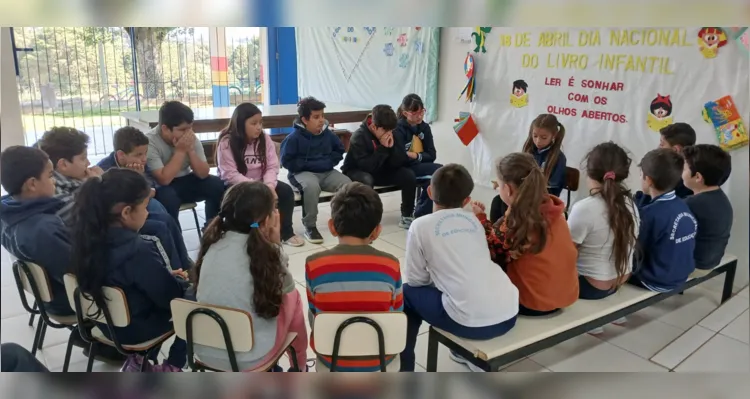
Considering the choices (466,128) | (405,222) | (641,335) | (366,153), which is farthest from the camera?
(466,128)

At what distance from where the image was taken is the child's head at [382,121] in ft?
10.5

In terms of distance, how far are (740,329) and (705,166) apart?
2.27 feet

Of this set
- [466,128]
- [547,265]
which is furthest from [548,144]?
[547,265]

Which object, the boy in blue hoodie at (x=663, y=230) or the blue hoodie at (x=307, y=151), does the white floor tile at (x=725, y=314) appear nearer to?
the boy in blue hoodie at (x=663, y=230)

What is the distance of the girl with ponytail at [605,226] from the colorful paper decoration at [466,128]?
6.90 ft

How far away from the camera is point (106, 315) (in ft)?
4.53

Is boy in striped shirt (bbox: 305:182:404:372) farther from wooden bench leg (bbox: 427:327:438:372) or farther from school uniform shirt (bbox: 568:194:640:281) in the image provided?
school uniform shirt (bbox: 568:194:640:281)

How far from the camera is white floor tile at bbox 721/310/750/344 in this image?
2.08m

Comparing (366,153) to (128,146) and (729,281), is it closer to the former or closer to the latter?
(128,146)

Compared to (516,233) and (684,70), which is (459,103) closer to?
(684,70)

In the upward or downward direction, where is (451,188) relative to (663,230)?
upward

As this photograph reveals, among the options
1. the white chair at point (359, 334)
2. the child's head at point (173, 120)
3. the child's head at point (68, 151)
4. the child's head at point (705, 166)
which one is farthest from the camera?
the child's head at point (173, 120)

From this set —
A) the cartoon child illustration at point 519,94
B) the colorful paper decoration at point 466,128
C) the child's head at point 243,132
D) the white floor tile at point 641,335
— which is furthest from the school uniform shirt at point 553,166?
the child's head at point 243,132

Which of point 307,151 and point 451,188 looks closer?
point 451,188
